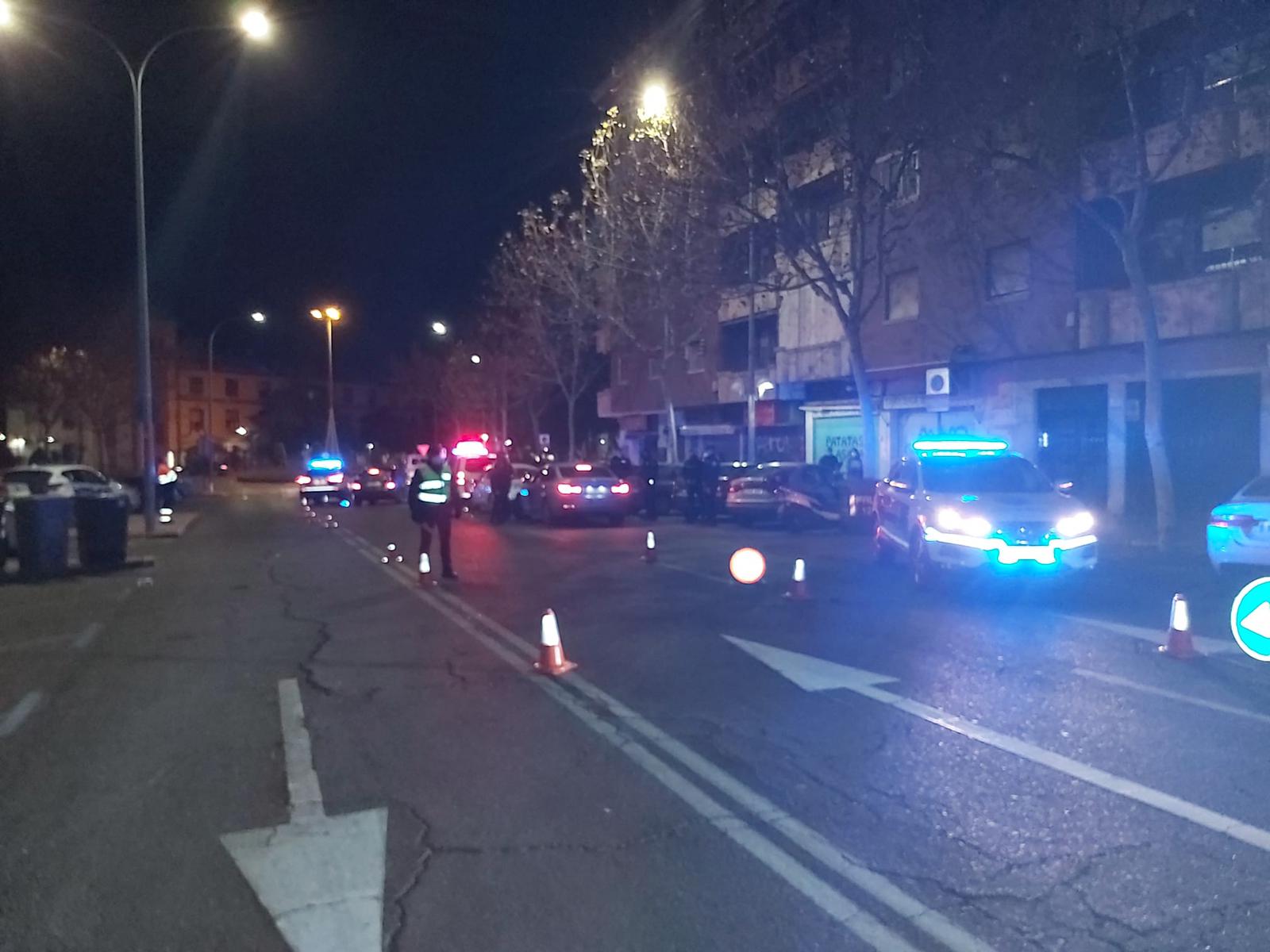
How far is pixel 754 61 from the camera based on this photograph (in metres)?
24.5

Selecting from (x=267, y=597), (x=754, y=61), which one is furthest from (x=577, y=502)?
(x=267, y=597)

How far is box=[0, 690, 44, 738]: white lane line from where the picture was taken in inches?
332

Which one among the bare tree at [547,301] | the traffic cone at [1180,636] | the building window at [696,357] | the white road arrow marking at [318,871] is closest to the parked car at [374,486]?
the bare tree at [547,301]

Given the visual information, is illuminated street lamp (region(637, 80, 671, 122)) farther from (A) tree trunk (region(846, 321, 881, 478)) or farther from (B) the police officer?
(B) the police officer

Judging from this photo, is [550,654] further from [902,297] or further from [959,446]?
[902,297]

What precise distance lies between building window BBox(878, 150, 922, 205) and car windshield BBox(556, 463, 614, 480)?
28.4 ft

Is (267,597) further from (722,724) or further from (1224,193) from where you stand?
(1224,193)

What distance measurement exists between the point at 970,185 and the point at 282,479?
58.2m

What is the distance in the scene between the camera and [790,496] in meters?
25.9

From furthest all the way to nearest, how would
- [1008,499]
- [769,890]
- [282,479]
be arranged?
[282,479] < [1008,499] < [769,890]

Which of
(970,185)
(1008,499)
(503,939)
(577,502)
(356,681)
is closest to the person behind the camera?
(503,939)

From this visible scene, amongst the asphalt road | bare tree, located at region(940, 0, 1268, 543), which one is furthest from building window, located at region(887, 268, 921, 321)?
the asphalt road

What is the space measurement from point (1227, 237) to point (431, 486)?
54.6ft

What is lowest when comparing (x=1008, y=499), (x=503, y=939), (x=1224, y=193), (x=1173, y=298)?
(x=503, y=939)
